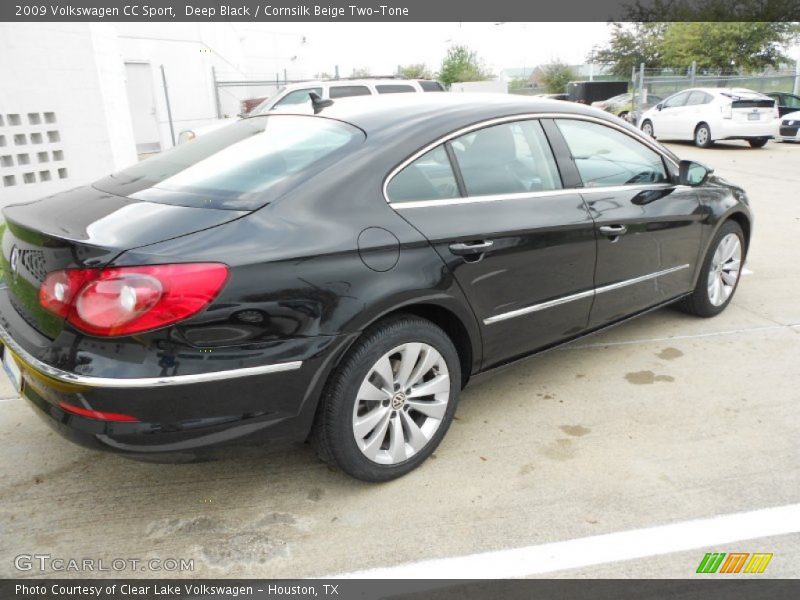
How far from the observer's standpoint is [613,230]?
11.6 ft

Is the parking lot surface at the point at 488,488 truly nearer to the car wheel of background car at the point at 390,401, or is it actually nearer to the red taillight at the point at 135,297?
the car wheel of background car at the point at 390,401

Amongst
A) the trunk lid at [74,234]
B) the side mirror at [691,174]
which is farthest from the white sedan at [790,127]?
the trunk lid at [74,234]

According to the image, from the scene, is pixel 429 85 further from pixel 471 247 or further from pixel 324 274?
pixel 324 274

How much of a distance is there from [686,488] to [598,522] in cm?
50

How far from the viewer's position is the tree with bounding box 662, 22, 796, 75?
3275 centimetres

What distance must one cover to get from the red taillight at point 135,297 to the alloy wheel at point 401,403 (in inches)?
30.8

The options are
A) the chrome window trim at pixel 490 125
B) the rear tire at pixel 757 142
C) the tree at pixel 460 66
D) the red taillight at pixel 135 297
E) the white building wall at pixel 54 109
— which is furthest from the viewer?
the tree at pixel 460 66

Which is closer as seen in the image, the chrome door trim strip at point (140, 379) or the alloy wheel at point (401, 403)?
the chrome door trim strip at point (140, 379)

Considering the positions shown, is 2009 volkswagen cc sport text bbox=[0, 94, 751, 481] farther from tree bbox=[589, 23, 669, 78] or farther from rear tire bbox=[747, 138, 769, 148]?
tree bbox=[589, 23, 669, 78]

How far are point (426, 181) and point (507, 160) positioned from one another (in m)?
0.59

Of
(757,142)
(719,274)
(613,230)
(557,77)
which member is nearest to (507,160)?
(613,230)

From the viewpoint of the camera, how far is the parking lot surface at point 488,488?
7.95 feet

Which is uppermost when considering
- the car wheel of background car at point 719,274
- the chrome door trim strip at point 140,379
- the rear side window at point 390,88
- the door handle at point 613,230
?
the rear side window at point 390,88

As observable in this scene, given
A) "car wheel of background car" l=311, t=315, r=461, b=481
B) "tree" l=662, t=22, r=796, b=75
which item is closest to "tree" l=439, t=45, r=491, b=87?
"tree" l=662, t=22, r=796, b=75
